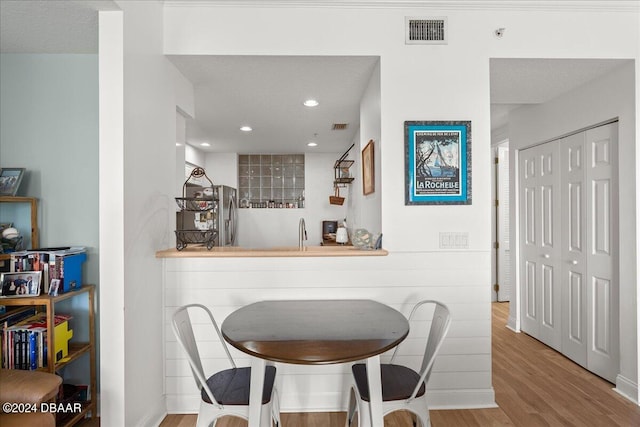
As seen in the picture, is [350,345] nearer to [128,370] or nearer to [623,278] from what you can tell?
[128,370]

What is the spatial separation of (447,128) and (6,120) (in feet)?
9.80

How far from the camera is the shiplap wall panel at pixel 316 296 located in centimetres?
240

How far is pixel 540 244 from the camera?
3.62 metres

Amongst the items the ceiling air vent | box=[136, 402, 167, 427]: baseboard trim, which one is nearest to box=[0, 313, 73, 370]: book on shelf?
box=[136, 402, 167, 427]: baseboard trim

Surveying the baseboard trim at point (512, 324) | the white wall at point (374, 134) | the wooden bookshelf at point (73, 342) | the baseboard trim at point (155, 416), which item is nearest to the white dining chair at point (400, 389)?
the white wall at point (374, 134)

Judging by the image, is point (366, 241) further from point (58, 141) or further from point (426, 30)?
point (58, 141)

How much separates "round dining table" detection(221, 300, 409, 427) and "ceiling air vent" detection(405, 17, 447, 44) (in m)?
1.81

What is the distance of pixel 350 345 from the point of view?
1.56 meters

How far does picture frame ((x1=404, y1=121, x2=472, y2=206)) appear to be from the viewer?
245cm

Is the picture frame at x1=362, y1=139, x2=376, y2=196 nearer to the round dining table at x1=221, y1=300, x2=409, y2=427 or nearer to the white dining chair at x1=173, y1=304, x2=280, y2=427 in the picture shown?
the round dining table at x1=221, y1=300, x2=409, y2=427

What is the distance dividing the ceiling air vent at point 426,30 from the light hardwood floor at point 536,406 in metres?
2.48

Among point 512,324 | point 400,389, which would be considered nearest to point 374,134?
point 400,389

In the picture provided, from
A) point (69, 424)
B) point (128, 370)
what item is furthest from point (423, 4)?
point (69, 424)

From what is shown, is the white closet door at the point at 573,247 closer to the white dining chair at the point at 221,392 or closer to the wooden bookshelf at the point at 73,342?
the white dining chair at the point at 221,392
